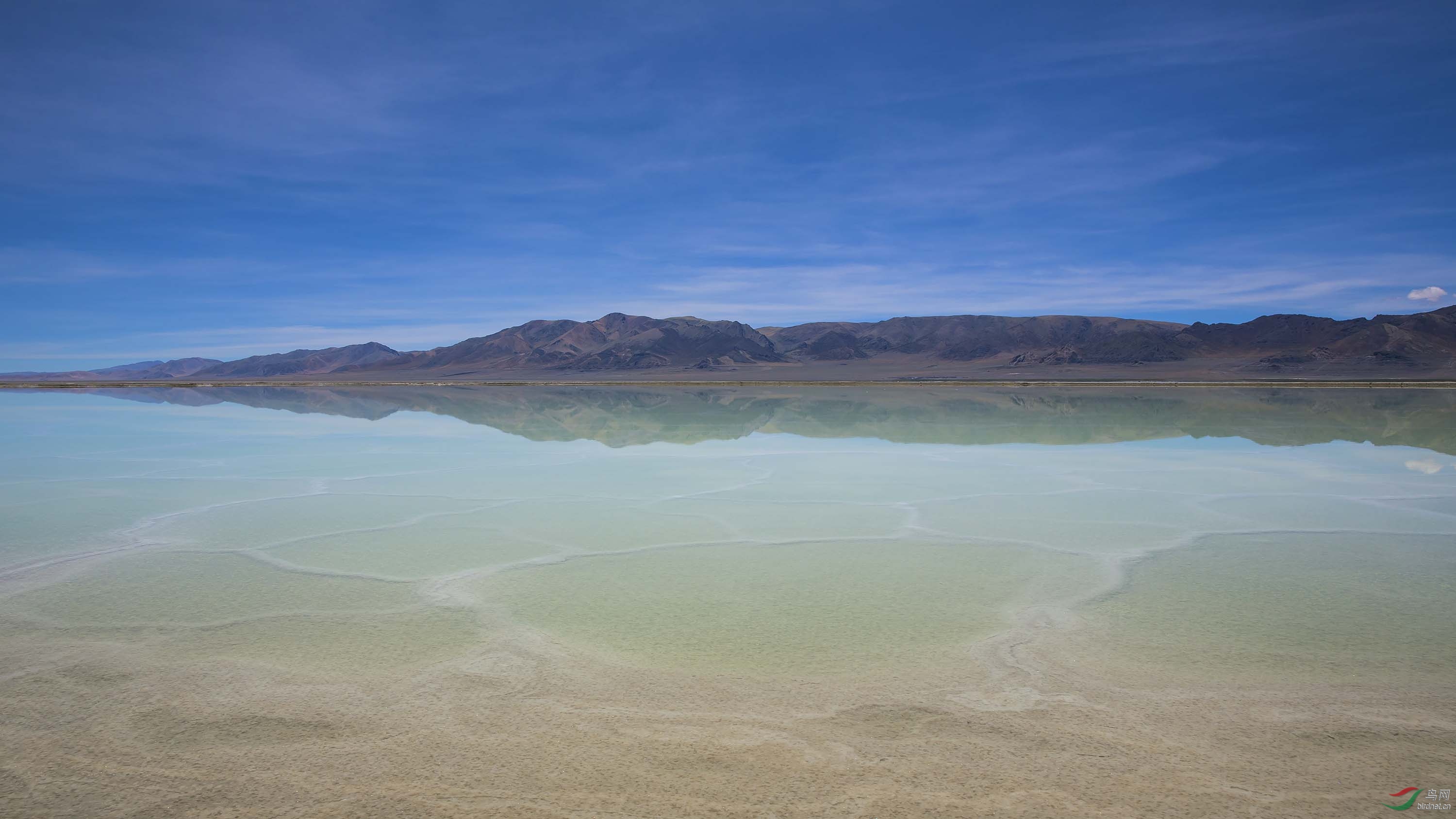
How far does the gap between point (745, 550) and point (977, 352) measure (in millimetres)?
146448

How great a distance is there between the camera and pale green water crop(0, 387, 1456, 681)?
420 centimetres

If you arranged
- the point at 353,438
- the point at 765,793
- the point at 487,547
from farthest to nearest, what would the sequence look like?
the point at 353,438, the point at 487,547, the point at 765,793

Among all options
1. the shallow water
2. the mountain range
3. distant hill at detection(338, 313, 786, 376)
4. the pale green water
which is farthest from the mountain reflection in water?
distant hill at detection(338, 313, 786, 376)

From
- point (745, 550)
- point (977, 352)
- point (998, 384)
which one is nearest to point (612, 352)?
point (977, 352)

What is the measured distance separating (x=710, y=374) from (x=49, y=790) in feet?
361

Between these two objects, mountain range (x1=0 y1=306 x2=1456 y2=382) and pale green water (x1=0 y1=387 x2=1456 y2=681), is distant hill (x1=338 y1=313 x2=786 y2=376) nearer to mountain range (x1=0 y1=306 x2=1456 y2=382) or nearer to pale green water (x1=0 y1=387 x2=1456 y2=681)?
mountain range (x1=0 y1=306 x2=1456 y2=382)

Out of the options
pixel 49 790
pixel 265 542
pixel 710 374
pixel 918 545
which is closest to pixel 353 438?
pixel 265 542

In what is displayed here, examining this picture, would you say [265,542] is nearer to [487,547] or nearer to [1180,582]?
[487,547]

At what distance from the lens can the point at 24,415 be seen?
26.7 metres

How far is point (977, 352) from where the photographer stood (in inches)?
5733

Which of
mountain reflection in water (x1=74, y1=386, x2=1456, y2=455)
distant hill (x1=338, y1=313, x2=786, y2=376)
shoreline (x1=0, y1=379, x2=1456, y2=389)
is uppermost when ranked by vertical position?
distant hill (x1=338, y1=313, x2=786, y2=376)

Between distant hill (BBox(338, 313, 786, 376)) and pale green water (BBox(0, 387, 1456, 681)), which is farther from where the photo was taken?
distant hill (BBox(338, 313, 786, 376))

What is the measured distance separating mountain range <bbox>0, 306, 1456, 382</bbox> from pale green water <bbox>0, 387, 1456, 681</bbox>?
63401 millimetres

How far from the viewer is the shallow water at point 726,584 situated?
3564 millimetres
